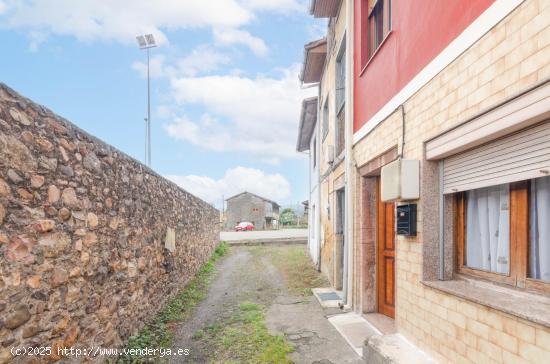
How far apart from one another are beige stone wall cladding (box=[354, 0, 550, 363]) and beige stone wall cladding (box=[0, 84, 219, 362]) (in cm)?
314

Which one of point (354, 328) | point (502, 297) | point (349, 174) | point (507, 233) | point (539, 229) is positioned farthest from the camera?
point (349, 174)

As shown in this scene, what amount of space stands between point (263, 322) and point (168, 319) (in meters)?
1.46

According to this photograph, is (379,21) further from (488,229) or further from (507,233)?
(507,233)

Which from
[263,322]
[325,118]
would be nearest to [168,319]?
[263,322]

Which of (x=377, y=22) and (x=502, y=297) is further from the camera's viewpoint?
(x=377, y=22)

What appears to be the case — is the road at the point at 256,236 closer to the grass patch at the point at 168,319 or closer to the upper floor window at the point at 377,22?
the grass patch at the point at 168,319

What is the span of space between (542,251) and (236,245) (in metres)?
17.0

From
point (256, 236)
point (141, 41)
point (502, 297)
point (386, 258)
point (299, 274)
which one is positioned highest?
point (141, 41)

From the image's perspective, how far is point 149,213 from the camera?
17.1 ft

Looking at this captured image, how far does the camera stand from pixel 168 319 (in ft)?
17.4

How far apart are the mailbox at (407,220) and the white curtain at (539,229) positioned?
3.91 feet

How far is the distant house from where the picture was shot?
4666 centimetres

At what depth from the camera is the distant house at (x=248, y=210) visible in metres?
46.7

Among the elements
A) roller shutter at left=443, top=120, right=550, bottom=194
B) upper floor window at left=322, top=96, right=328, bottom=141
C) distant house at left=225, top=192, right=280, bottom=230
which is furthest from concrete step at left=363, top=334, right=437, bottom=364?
distant house at left=225, top=192, right=280, bottom=230
